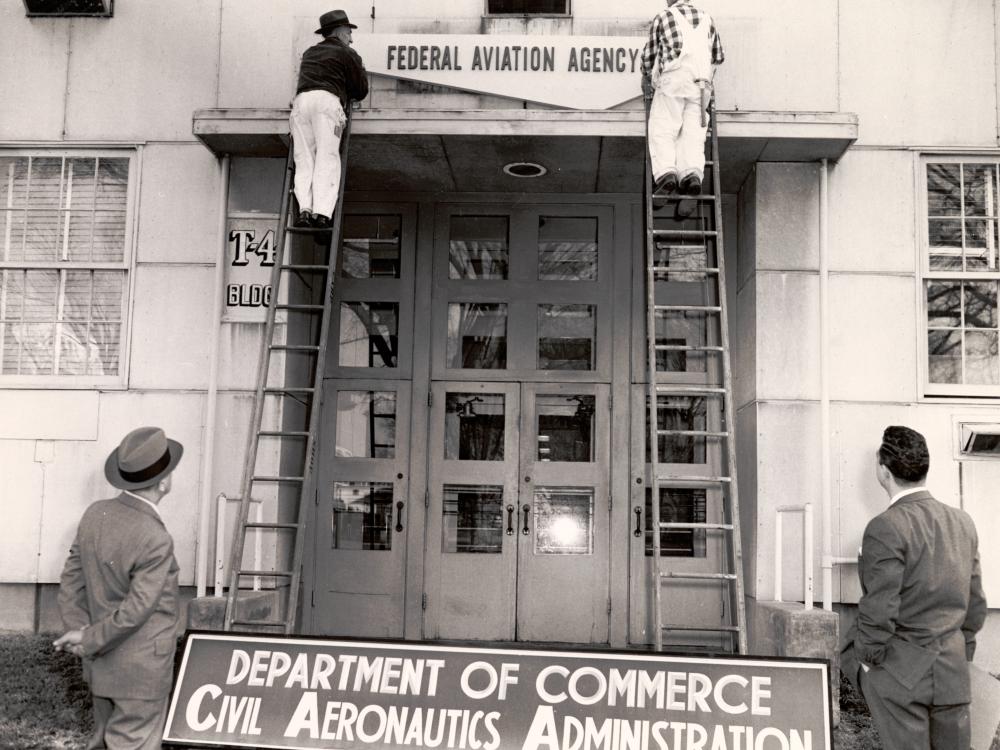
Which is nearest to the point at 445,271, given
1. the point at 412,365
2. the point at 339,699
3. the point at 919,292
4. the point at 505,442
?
the point at 412,365

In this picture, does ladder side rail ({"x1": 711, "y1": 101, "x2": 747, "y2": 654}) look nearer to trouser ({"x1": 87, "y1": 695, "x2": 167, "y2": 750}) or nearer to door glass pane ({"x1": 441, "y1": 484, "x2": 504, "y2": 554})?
door glass pane ({"x1": 441, "y1": 484, "x2": 504, "y2": 554})

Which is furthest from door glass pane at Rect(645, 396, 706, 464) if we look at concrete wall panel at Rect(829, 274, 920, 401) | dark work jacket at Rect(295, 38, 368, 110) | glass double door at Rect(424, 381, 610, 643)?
dark work jacket at Rect(295, 38, 368, 110)

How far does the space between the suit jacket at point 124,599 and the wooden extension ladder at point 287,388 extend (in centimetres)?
213

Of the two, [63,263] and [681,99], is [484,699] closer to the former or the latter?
[681,99]

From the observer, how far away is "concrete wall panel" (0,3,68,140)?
757cm

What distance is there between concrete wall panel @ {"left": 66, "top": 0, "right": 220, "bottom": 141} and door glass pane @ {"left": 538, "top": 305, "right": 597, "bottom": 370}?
3.24m

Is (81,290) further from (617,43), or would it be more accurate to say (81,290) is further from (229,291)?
(617,43)

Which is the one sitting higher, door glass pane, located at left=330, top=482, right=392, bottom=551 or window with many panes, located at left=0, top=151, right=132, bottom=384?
window with many panes, located at left=0, top=151, right=132, bottom=384

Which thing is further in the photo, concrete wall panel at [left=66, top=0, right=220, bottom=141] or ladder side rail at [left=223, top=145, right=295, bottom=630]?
concrete wall panel at [left=66, top=0, right=220, bottom=141]

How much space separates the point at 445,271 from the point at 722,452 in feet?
9.10

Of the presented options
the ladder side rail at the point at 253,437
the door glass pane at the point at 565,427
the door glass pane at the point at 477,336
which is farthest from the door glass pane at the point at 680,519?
the ladder side rail at the point at 253,437

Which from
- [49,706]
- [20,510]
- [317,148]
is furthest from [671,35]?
[20,510]

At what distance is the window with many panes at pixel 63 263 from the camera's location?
750cm

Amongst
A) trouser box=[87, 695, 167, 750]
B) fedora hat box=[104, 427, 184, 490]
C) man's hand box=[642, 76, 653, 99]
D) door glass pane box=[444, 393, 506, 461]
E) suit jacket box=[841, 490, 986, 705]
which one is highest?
man's hand box=[642, 76, 653, 99]
